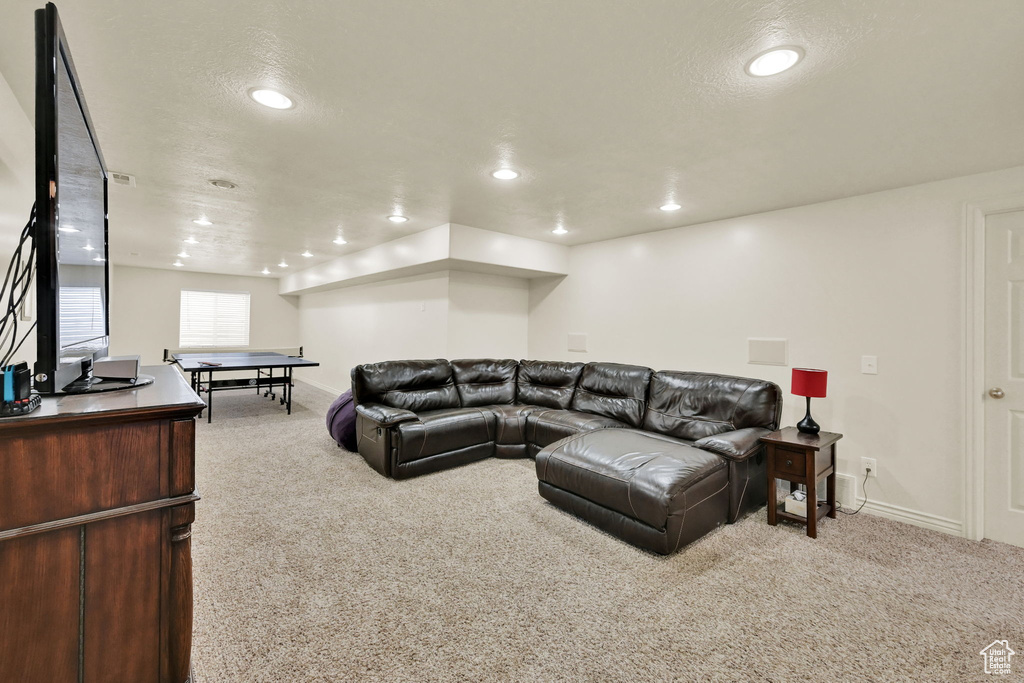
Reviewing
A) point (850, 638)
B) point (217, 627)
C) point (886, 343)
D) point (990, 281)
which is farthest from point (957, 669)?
point (217, 627)

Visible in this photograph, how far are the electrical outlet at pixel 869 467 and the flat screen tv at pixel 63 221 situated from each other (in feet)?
14.1

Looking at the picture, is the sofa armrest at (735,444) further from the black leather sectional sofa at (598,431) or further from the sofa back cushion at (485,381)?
the sofa back cushion at (485,381)

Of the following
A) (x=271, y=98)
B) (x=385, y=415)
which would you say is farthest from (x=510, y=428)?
(x=271, y=98)

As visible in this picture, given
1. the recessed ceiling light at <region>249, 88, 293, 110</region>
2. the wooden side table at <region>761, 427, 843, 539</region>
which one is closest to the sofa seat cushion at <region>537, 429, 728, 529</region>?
the wooden side table at <region>761, 427, 843, 539</region>

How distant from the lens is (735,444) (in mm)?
2805

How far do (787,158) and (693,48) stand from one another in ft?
4.41

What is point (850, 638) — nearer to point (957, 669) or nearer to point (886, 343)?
point (957, 669)

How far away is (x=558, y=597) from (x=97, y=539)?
1745 millimetres

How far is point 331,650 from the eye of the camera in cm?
168

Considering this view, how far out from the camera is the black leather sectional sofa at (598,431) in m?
2.53

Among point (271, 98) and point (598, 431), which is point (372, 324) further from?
point (271, 98)

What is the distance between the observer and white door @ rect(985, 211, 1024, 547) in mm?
2615

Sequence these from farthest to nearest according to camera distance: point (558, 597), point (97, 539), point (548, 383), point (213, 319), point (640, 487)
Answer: point (213, 319), point (548, 383), point (640, 487), point (558, 597), point (97, 539)

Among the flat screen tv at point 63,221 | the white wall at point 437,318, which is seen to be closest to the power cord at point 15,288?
the flat screen tv at point 63,221
